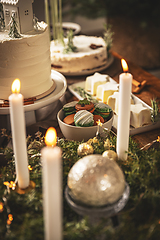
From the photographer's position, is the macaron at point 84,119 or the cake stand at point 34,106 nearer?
the macaron at point 84,119

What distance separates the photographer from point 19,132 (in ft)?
1.78

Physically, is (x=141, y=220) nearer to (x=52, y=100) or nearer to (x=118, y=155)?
(x=118, y=155)

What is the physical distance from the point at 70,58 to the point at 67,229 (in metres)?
1.06

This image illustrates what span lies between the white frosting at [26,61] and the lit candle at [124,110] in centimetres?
39

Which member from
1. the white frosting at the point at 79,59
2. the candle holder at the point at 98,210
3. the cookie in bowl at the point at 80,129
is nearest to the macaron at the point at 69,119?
the cookie in bowl at the point at 80,129

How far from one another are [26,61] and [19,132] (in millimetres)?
428

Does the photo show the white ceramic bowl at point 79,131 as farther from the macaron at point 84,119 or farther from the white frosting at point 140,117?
the white frosting at point 140,117

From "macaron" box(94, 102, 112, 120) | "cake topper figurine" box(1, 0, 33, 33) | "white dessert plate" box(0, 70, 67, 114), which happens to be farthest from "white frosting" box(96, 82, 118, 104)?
"cake topper figurine" box(1, 0, 33, 33)

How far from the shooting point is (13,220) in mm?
563

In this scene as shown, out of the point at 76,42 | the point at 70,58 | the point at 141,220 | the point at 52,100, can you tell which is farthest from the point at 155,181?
the point at 76,42

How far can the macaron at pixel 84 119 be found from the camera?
0.82 m

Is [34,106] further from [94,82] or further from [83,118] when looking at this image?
[94,82]

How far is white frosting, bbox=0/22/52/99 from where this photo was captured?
34.5 inches

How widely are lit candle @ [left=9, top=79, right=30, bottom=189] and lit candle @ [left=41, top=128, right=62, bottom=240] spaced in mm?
103
